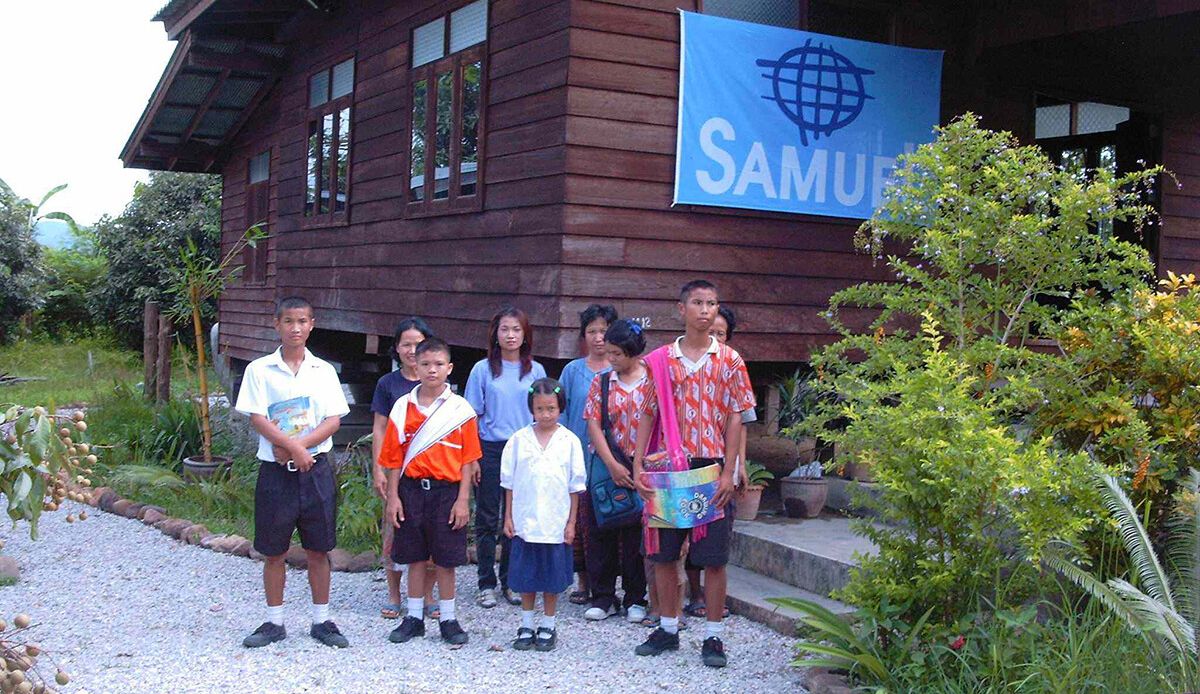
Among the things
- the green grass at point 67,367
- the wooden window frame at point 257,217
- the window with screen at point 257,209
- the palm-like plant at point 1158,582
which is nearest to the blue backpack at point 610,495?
the palm-like plant at point 1158,582

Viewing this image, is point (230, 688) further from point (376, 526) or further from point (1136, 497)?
point (1136, 497)

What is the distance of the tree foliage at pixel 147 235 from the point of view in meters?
24.5

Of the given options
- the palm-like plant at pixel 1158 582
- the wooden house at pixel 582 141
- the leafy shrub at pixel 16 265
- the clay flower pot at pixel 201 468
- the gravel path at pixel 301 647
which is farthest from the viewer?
the leafy shrub at pixel 16 265

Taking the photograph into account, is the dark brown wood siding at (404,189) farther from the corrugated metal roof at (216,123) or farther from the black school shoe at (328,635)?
the corrugated metal roof at (216,123)

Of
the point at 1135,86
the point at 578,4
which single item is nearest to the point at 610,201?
the point at 578,4

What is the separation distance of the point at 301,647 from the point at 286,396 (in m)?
1.18

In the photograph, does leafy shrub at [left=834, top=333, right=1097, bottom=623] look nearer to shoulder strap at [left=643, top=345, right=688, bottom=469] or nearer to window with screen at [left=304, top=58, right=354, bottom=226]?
shoulder strap at [left=643, top=345, right=688, bottom=469]

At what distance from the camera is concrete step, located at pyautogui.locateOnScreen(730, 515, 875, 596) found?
20.4 ft

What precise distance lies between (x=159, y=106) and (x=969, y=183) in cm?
1271

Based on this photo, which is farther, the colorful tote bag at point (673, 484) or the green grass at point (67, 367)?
the green grass at point (67, 367)

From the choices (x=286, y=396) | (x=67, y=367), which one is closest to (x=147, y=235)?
(x=67, y=367)

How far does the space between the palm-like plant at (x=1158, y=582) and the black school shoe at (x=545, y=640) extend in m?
2.28

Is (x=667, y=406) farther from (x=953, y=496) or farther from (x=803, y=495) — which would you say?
(x=803, y=495)

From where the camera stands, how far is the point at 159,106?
15680 mm
